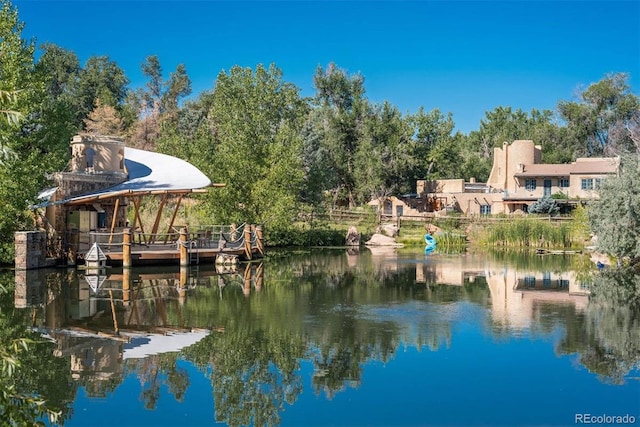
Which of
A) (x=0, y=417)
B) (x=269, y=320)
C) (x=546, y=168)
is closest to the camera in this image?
(x=0, y=417)

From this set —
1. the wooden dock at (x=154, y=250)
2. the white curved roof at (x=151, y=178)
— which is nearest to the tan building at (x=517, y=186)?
the white curved roof at (x=151, y=178)

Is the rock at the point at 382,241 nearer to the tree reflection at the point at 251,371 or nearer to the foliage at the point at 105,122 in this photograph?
the tree reflection at the point at 251,371

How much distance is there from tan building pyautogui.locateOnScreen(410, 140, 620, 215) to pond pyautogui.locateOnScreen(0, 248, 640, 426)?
3926cm

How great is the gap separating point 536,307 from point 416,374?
825cm

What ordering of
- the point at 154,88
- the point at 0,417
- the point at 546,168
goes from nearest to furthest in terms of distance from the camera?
1. the point at 0,417
2. the point at 546,168
3. the point at 154,88

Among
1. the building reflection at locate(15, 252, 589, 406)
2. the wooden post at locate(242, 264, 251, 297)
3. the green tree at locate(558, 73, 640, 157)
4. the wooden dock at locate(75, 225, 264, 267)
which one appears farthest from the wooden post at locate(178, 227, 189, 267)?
the green tree at locate(558, 73, 640, 157)

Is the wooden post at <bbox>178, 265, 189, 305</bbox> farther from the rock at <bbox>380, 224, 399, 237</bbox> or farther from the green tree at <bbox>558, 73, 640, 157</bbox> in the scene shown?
the green tree at <bbox>558, 73, 640, 157</bbox>

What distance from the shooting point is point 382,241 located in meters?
46.2

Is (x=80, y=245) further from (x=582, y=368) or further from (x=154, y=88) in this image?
(x=154, y=88)

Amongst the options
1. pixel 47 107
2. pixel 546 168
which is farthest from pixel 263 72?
pixel 546 168

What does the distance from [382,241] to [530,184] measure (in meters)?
23.7

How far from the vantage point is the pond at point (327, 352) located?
10531mm

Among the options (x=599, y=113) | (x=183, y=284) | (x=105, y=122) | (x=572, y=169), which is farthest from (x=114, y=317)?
(x=599, y=113)

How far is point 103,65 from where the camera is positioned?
87.1 metres
